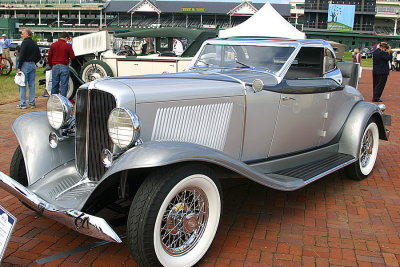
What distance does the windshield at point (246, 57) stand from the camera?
13.4 feet

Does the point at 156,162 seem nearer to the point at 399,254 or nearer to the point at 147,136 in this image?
the point at 147,136

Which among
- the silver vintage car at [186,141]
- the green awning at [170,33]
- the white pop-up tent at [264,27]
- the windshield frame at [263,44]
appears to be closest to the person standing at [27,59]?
the white pop-up tent at [264,27]

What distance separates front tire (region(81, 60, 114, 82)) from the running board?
8200mm

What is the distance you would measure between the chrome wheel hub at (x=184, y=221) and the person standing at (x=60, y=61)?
7059mm

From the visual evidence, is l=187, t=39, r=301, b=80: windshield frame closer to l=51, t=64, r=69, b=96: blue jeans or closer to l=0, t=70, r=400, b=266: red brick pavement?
l=0, t=70, r=400, b=266: red brick pavement

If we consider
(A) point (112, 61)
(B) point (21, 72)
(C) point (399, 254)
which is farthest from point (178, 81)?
(A) point (112, 61)

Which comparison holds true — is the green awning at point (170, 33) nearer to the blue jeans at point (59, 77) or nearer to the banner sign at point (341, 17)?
the blue jeans at point (59, 77)

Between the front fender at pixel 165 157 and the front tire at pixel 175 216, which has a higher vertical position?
the front fender at pixel 165 157

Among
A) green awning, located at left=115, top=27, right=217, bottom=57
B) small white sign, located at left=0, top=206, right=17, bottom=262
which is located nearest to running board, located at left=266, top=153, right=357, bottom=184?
small white sign, located at left=0, top=206, right=17, bottom=262

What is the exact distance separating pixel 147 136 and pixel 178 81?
615 mm

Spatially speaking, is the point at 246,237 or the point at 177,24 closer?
the point at 246,237

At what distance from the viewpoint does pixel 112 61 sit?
11695 millimetres

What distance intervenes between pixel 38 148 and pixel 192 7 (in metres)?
83.5

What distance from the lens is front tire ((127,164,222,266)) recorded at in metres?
2.50
